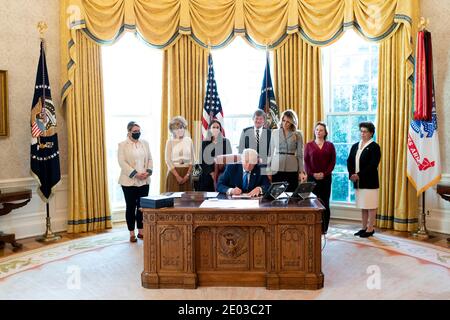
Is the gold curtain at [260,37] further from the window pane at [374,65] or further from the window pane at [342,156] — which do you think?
the window pane at [342,156]

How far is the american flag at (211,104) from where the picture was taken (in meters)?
6.81

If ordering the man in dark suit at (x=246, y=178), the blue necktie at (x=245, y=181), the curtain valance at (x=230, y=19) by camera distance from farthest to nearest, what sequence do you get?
the curtain valance at (x=230, y=19), the blue necktie at (x=245, y=181), the man in dark suit at (x=246, y=178)

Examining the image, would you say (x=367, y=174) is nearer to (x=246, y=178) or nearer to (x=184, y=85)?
(x=246, y=178)

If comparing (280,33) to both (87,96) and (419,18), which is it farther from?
(87,96)

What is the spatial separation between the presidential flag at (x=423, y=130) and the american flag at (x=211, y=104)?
270cm

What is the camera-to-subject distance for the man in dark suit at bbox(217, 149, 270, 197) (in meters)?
4.48

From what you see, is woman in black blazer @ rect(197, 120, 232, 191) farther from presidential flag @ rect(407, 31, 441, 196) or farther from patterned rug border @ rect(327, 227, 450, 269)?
presidential flag @ rect(407, 31, 441, 196)

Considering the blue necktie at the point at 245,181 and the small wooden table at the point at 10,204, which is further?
the small wooden table at the point at 10,204

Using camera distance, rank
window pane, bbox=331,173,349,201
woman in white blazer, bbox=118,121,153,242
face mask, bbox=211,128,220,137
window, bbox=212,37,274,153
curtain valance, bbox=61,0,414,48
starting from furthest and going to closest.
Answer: window, bbox=212,37,274,153 → window pane, bbox=331,173,349,201 → curtain valance, bbox=61,0,414,48 → face mask, bbox=211,128,220,137 → woman in white blazer, bbox=118,121,153,242

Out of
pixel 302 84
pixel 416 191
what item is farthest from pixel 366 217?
pixel 302 84

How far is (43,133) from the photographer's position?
600cm

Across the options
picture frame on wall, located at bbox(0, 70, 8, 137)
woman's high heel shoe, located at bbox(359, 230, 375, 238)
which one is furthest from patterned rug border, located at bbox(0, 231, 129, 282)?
woman's high heel shoe, located at bbox(359, 230, 375, 238)

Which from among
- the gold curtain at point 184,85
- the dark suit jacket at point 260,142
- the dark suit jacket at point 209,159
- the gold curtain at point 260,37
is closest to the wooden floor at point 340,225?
the gold curtain at point 260,37

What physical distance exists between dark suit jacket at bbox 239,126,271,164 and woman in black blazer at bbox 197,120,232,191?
0.27 metres
